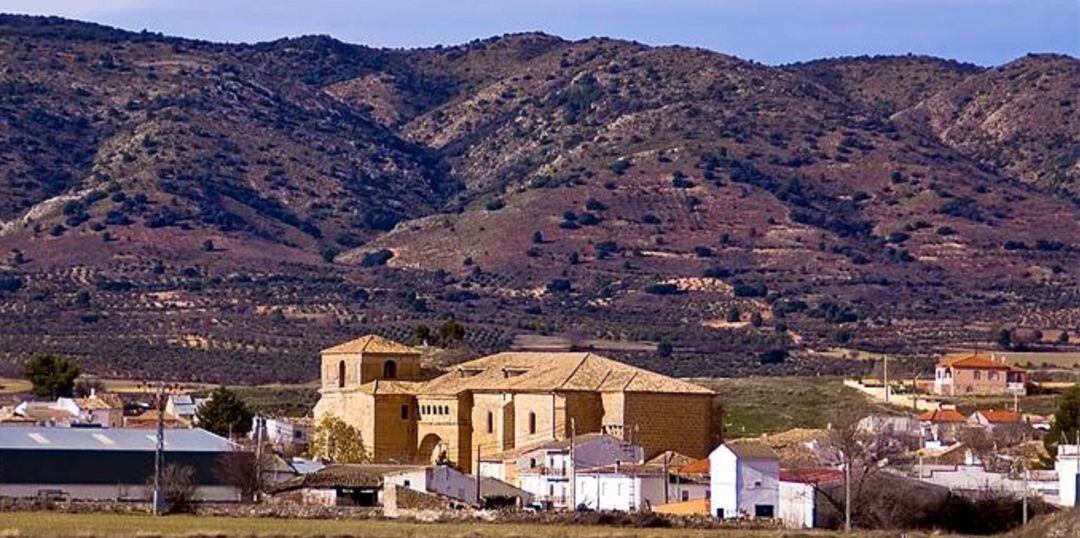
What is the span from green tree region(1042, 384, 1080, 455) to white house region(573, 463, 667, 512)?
15.6 metres

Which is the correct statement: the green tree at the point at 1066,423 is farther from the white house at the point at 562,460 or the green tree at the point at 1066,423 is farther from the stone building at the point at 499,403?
the white house at the point at 562,460

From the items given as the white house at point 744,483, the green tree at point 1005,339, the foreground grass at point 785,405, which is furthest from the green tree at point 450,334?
the white house at point 744,483

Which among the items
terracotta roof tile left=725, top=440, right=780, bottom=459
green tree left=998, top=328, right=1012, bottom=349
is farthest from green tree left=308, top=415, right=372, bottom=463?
green tree left=998, top=328, right=1012, bottom=349

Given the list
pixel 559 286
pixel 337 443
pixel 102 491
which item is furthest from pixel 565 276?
pixel 102 491

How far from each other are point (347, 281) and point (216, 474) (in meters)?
94.9

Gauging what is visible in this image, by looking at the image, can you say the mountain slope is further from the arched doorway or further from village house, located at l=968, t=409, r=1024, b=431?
the arched doorway

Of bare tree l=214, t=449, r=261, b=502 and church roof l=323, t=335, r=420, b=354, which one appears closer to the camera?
bare tree l=214, t=449, r=261, b=502

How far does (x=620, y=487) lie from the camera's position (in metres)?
81.2

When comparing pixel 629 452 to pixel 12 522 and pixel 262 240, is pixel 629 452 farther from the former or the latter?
pixel 262 240

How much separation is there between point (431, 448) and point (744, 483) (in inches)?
1001

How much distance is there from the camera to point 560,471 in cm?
8581

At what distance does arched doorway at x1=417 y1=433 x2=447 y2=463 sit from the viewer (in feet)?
319

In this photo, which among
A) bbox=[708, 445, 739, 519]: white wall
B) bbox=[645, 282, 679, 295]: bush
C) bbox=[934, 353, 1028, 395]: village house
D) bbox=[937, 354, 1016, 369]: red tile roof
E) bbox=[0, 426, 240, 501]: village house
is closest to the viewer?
bbox=[708, 445, 739, 519]: white wall

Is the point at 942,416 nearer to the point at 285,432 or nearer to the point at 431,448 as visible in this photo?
the point at 431,448
